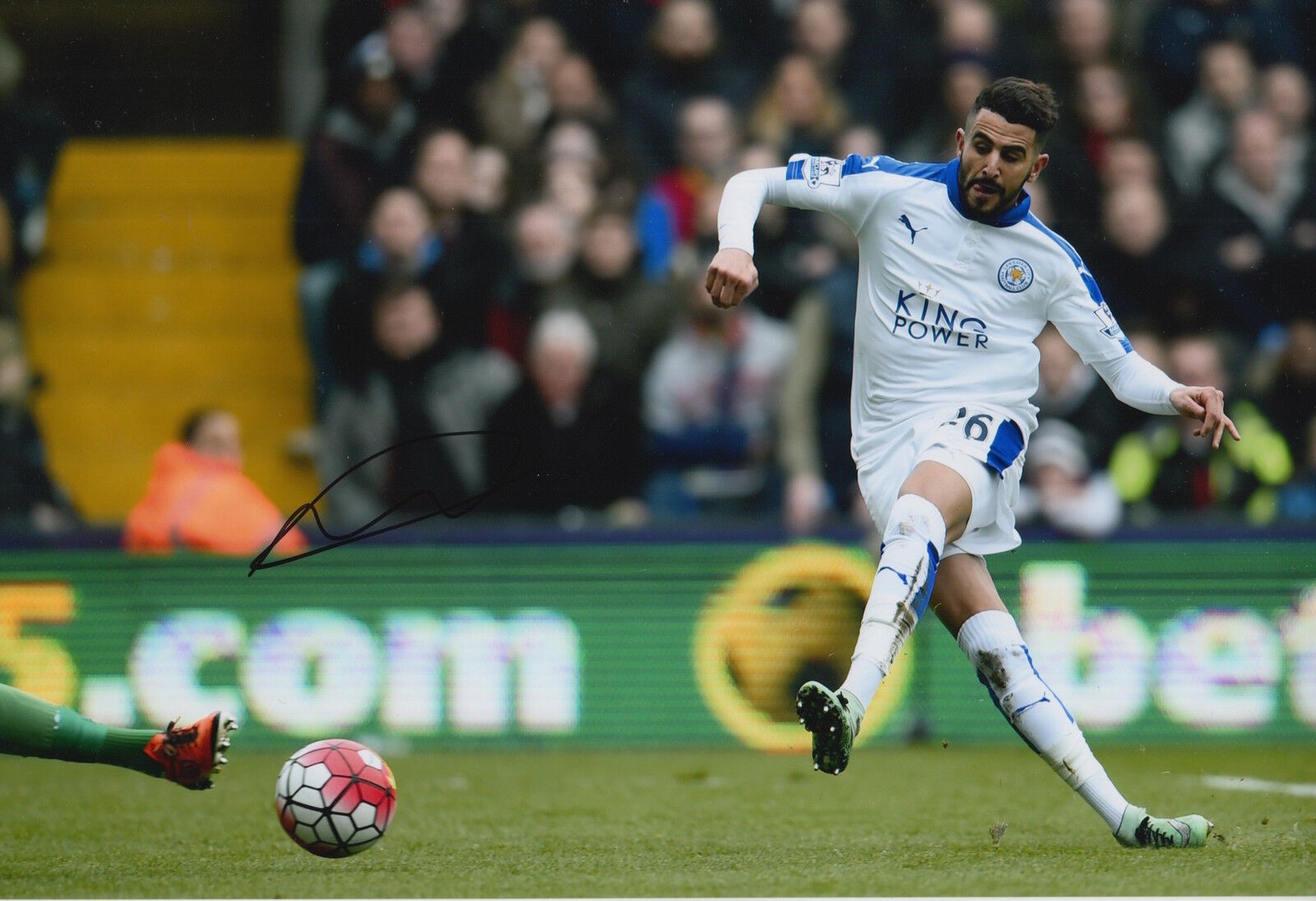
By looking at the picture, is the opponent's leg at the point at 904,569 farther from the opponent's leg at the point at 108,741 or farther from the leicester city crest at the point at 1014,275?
the opponent's leg at the point at 108,741

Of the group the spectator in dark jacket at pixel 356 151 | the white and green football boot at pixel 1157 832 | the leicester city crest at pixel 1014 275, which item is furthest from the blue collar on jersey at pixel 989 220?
the spectator in dark jacket at pixel 356 151

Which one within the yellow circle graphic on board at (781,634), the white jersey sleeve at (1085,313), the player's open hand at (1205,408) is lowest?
the yellow circle graphic on board at (781,634)

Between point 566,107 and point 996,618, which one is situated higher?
Result: point 566,107

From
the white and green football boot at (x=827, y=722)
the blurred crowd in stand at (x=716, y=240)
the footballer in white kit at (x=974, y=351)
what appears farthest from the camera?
the blurred crowd in stand at (x=716, y=240)

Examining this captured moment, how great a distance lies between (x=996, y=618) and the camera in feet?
17.5

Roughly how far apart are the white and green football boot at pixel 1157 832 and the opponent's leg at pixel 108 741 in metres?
2.52

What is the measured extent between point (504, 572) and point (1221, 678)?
352 cm

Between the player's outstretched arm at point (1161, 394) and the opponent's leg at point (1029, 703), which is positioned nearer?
the player's outstretched arm at point (1161, 394)

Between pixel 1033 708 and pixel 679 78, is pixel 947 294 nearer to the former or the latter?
pixel 1033 708

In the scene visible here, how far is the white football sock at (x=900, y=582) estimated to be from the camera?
16.1 feet

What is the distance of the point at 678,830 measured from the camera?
19.3ft

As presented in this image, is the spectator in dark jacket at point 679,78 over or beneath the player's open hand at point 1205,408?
over

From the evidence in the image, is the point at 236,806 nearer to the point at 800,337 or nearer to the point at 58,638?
the point at 58,638

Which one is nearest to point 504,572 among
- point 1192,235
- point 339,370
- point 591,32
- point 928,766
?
point 339,370
